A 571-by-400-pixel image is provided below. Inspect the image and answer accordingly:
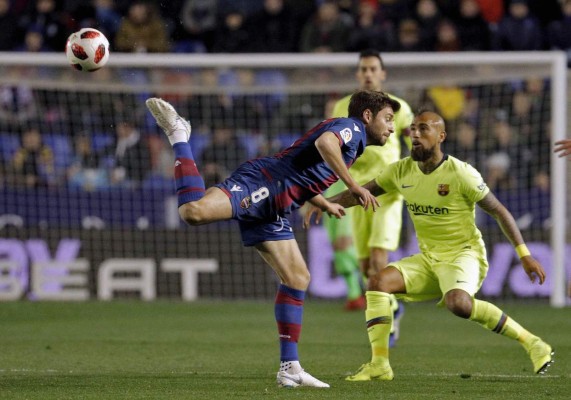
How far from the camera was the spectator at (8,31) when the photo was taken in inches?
710

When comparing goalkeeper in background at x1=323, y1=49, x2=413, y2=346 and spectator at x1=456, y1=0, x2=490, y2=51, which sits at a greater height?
spectator at x1=456, y1=0, x2=490, y2=51

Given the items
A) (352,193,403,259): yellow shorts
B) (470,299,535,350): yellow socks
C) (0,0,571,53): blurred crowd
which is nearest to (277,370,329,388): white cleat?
(470,299,535,350): yellow socks

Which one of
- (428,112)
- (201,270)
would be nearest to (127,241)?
(201,270)

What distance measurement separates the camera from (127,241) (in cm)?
1463

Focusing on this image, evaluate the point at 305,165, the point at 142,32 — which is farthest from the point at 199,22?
the point at 305,165

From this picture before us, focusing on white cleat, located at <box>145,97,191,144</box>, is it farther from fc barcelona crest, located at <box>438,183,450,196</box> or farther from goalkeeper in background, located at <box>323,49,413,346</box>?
goalkeeper in background, located at <box>323,49,413,346</box>

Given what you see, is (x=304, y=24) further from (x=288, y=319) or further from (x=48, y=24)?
(x=288, y=319)

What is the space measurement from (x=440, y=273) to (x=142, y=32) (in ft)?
29.3

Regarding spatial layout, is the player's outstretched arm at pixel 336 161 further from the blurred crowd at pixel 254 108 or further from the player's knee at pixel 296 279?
the blurred crowd at pixel 254 108

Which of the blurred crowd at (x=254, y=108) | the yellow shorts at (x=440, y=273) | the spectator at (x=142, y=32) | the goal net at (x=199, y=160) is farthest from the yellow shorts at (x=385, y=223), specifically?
the spectator at (x=142, y=32)

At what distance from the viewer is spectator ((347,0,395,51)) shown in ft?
55.5

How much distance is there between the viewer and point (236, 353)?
9.38 m

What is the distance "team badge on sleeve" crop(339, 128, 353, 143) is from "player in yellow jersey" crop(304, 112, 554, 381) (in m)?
0.52

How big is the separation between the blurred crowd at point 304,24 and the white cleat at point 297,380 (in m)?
9.78
